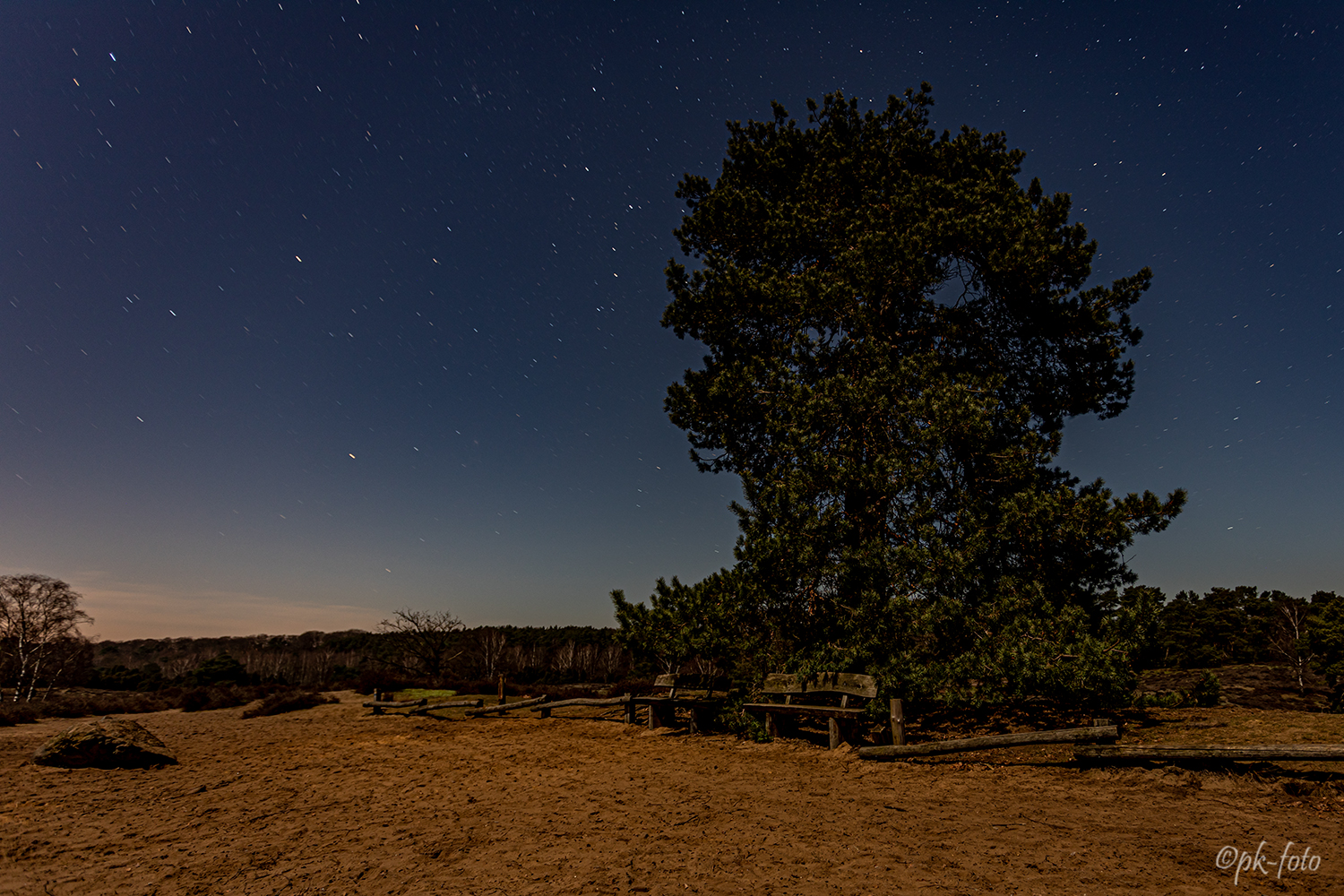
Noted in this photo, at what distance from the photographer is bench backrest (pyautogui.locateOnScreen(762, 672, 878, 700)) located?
32.2ft

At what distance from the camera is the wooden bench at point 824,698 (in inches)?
394

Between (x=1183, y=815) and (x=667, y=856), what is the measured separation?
538cm

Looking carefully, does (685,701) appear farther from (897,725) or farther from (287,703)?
(287,703)

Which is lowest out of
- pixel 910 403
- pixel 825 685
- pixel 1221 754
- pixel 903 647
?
pixel 1221 754

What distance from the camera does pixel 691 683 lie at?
53.8 feet

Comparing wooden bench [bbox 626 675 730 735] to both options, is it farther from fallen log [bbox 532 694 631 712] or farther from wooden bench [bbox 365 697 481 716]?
wooden bench [bbox 365 697 481 716]

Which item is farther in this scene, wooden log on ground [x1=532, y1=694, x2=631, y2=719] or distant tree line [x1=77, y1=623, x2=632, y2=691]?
distant tree line [x1=77, y1=623, x2=632, y2=691]

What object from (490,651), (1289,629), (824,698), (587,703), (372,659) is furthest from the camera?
(372,659)

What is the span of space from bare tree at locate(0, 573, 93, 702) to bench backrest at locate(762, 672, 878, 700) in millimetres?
46496

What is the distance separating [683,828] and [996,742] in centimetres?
497

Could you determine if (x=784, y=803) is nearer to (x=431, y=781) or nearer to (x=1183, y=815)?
(x=1183, y=815)

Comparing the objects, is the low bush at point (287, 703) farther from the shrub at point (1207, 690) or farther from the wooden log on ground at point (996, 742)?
the shrub at point (1207, 690)

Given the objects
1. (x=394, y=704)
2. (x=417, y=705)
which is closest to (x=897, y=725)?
(x=417, y=705)

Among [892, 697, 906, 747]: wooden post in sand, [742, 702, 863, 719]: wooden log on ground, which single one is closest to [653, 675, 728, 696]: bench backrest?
[742, 702, 863, 719]: wooden log on ground
